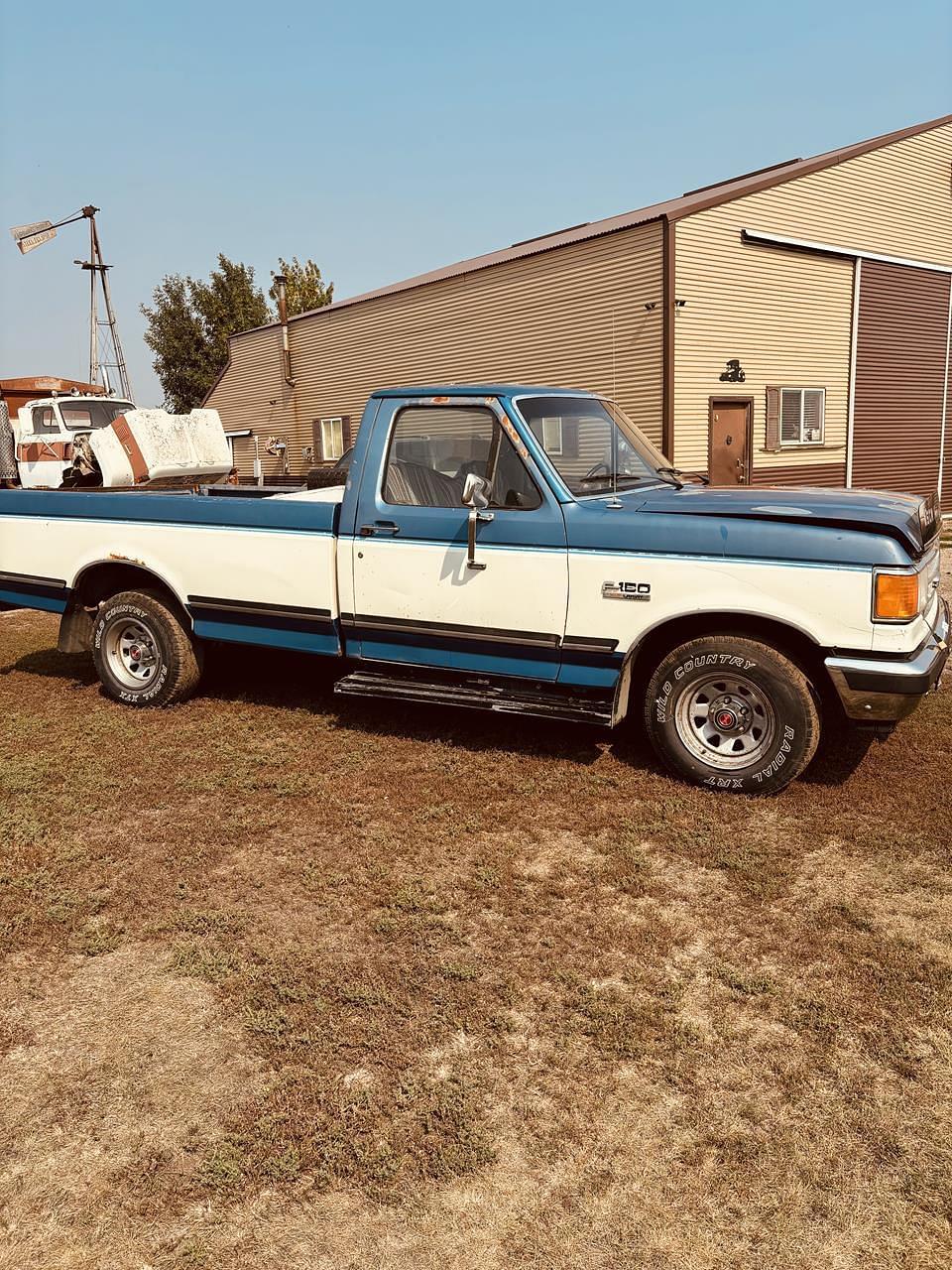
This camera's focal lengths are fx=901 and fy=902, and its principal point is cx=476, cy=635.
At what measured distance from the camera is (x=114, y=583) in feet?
22.1

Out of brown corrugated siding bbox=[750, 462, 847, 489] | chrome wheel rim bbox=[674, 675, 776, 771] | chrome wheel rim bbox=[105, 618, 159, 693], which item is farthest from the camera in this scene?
brown corrugated siding bbox=[750, 462, 847, 489]

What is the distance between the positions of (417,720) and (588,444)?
2.15 m

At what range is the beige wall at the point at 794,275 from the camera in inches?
635

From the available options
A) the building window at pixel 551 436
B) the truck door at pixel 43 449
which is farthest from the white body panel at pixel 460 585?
the truck door at pixel 43 449

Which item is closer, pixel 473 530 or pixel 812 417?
pixel 473 530

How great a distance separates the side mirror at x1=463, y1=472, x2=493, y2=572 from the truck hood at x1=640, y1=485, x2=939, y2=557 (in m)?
0.85

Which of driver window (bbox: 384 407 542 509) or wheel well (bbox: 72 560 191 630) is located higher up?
driver window (bbox: 384 407 542 509)

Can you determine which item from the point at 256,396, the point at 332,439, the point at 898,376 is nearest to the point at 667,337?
the point at 898,376

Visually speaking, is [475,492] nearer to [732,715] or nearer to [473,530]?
[473,530]

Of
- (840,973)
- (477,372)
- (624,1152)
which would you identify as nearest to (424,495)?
(840,973)

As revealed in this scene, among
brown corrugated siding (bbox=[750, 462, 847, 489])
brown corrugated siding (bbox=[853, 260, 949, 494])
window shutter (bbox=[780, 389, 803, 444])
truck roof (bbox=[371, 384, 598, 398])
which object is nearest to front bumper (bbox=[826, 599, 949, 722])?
truck roof (bbox=[371, 384, 598, 398])

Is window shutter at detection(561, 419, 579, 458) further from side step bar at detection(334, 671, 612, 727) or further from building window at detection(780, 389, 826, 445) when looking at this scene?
building window at detection(780, 389, 826, 445)

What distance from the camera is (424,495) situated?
5469 mm

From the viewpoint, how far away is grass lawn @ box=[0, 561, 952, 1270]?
7.40 feet
